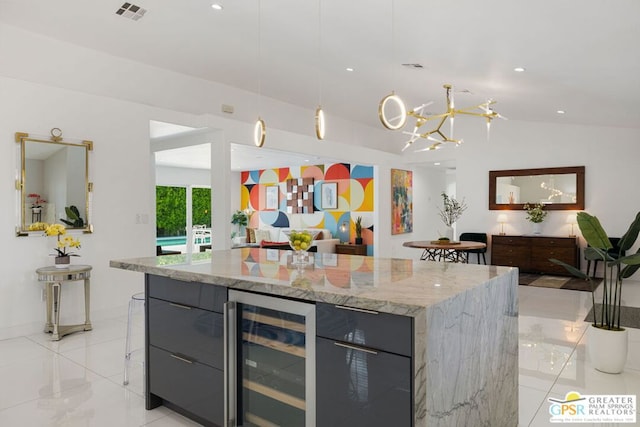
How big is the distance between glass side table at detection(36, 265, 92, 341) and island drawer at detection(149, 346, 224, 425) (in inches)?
82.7

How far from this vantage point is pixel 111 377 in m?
3.36

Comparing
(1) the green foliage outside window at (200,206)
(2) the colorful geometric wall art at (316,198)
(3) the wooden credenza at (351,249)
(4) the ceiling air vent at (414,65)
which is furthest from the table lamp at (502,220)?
(1) the green foliage outside window at (200,206)

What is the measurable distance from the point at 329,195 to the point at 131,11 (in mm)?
7390

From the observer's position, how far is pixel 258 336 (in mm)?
2297

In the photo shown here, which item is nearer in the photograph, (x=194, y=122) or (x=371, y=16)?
(x=371, y=16)

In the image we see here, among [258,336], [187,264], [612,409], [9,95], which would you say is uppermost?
[9,95]

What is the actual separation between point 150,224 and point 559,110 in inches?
255

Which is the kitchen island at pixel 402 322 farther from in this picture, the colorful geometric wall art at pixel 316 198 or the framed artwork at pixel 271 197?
the framed artwork at pixel 271 197

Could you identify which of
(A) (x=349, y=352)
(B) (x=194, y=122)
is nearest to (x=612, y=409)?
(A) (x=349, y=352)

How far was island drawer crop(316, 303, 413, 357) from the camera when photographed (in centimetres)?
165

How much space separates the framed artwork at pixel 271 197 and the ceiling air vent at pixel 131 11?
26.2 feet

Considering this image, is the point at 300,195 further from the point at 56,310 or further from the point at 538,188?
the point at 56,310

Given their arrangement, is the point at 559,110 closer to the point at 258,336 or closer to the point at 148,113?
the point at 148,113

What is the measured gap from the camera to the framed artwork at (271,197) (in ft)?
40.7
